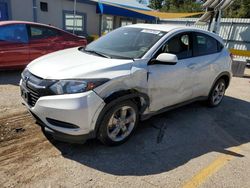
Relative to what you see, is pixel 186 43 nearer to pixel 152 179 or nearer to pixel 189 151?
pixel 189 151

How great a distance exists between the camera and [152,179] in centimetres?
291

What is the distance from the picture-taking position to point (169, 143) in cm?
379

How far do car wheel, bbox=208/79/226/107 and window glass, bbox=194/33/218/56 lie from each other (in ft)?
2.60

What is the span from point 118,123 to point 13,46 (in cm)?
438

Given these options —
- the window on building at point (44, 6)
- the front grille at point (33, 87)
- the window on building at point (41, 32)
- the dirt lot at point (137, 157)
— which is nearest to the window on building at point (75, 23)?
the window on building at point (44, 6)

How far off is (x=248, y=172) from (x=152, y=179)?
4.59 ft

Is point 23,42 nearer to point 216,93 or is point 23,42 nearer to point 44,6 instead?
point 216,93

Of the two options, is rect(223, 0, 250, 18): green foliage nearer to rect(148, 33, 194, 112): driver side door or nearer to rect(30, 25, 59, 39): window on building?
rect(30, 25, 59, 39): window on building

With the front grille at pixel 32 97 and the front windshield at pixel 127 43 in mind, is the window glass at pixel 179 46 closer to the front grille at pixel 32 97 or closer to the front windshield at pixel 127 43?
the front windshield at pixel 127 43

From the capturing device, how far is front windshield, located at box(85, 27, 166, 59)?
12.0 ft

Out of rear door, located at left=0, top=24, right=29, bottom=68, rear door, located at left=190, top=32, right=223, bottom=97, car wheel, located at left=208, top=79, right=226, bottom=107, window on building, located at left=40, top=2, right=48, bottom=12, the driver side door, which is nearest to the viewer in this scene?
the driver side door

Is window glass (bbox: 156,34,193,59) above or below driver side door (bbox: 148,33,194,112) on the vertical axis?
above

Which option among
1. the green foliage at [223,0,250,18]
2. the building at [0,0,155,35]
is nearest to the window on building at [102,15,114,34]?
the building at [0,0,155,35]

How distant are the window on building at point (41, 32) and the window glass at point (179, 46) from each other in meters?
4.39
